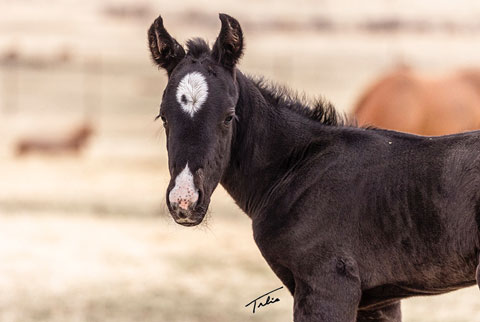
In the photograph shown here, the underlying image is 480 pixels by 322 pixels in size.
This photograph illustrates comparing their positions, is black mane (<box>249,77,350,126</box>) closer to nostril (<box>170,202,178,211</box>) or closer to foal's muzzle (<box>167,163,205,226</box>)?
foal's muzzle (<box>167,163,205,226</box>)

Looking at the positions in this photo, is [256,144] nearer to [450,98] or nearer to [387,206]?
[387,206]

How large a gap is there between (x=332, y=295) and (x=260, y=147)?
102 cm

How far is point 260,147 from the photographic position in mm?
4672

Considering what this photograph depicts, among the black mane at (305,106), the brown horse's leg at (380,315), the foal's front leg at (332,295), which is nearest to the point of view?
the foal's front leg at (332,295)

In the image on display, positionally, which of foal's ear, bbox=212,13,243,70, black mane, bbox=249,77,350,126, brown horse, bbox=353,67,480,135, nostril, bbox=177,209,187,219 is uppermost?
brown horse, bbox=353,67,480,135

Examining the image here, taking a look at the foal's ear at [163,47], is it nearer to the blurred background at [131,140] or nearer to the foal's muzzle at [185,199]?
the foal's muzzle at [185,199]

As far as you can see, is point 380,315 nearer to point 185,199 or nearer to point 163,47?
point 185,199

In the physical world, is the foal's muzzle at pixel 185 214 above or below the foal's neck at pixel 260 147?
below

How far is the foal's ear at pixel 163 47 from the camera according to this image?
14.8 feet

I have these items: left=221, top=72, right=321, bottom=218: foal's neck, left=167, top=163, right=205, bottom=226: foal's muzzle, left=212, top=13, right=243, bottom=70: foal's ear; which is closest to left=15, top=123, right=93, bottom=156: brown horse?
left=221, top=72, right=321, bottom=218: foal's neck

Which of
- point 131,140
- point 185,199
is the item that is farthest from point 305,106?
point 131,140

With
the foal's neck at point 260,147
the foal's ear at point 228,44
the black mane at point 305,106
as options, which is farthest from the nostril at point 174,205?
the black mane at point 305,106

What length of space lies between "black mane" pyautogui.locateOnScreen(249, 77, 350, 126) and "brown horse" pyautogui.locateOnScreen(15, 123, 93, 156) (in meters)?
15.1

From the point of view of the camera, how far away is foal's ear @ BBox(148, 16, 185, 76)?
178 inches
